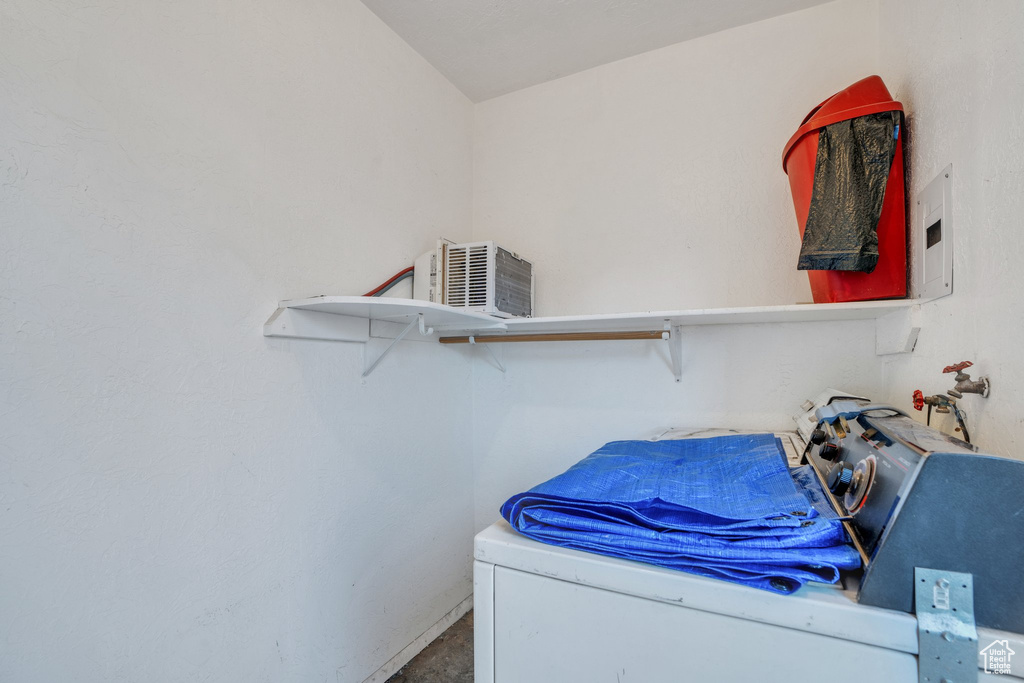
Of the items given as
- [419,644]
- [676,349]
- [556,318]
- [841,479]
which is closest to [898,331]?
[676,349]

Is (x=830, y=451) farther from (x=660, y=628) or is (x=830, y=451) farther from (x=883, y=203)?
(x=883, y=203)

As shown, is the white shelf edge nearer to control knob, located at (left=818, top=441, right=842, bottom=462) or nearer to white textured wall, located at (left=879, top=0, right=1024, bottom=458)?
white textured wall, located at (left=879, top=0, right=1024, bottom=458)

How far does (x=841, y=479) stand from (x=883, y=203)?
85 cm

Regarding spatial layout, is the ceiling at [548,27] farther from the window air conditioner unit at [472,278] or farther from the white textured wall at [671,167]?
the window air conditioner unit at [472,278]

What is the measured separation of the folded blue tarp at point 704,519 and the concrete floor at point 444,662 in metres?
1.22

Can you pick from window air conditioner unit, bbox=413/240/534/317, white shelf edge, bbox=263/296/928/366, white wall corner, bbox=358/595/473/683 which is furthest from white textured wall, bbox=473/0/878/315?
white wall corner, bbox=358/595/473/683

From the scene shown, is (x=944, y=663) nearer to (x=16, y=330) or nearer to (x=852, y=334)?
(x=852, y=334)

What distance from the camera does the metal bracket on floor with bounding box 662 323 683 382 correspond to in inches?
67.0

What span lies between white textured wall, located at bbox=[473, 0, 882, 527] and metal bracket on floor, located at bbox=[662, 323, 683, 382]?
0.03m

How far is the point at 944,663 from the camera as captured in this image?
0.51 m

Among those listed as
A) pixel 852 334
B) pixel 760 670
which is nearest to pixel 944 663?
pixel 760 670

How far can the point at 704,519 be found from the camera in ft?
2.23

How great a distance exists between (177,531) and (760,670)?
1206mm

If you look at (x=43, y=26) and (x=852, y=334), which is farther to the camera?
(x=852, y=334)
